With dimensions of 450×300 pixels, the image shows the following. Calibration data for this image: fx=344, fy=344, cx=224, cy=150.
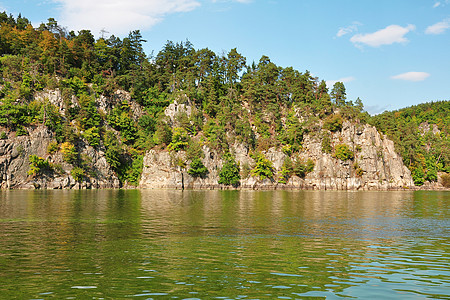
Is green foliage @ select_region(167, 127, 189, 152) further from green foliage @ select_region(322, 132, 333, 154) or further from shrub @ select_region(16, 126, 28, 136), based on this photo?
green foliage @ select_region(322, 132, 333, 154)

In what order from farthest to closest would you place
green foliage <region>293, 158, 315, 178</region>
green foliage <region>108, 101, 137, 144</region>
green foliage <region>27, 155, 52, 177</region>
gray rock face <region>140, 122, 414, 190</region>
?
green foliage <region>108, 101, 137, 144</region> < green foliage <region>293, 158, 315, 178</region> < gray rock face <region>140, 122, 414, 190</region> < green foliage <region>27, 155, 52, 177</region>

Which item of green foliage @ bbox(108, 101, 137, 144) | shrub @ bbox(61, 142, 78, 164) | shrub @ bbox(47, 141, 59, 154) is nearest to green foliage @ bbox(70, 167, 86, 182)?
shrub @ bbox(61, 142, 78, 164)

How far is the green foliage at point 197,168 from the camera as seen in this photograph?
10338 centimetres

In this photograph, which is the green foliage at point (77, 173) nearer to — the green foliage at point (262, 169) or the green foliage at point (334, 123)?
the green foliage at point (262, 169)

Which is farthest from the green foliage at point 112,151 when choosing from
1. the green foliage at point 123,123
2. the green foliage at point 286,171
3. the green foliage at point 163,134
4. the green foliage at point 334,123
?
the green foliage at point 334,123

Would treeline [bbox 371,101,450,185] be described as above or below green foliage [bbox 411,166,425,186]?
above

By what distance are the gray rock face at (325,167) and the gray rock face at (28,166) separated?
16.1 meters

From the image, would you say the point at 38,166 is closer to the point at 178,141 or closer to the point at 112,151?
the point at 112,151

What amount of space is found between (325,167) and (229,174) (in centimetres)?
3249

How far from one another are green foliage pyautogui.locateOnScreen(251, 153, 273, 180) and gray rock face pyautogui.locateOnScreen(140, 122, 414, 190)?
1.58 meters

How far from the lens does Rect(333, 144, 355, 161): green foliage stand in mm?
112750

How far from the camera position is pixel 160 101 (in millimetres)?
127375

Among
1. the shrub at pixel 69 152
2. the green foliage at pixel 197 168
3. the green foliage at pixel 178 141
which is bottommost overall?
the green foliage at pixel 197 168

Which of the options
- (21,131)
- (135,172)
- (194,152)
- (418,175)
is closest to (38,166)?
(21,131)
